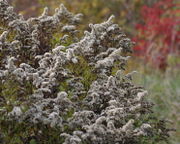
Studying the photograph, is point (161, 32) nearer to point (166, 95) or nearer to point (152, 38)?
point (152, 38)

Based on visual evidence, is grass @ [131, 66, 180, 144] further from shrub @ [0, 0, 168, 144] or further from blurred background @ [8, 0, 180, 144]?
shrub @ [0, 0, 168, 144]

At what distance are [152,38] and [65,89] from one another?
26.3 ft

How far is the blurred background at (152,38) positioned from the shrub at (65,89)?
1.03m

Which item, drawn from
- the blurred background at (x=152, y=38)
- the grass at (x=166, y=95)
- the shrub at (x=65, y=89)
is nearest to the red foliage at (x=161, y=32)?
the blurred background at (x=152, y=38)

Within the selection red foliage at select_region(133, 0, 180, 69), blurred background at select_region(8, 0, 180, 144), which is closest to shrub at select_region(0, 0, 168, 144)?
blurred background at select_region(8, 0, 180, 144)

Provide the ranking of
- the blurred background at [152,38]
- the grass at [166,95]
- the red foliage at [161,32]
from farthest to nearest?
the red foliage at [161,32], the blurred background at [152,38], the grass at [166,95]

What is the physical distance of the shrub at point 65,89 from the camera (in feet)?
9.89

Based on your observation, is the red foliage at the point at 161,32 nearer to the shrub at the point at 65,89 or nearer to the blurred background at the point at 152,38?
the blurred background at the point at 152,38

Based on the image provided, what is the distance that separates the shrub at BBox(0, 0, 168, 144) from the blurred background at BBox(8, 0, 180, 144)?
103 cm

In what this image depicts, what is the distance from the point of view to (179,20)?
11.8 metres

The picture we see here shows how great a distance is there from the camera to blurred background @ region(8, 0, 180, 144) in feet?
24.2

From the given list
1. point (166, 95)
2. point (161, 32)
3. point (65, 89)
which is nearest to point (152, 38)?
point (161, 32)

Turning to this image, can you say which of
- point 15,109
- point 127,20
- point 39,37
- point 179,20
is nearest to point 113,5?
point 127,20

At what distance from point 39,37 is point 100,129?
1.15 m
